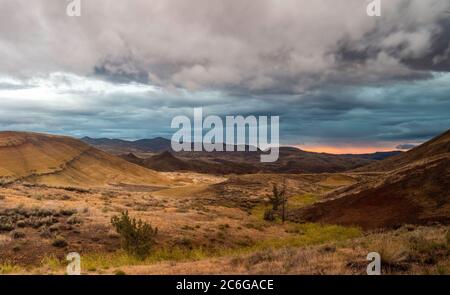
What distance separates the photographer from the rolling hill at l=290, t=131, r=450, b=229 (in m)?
27.5

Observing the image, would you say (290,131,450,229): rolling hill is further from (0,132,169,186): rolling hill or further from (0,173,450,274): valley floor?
(0,132,169,186): rolling hill

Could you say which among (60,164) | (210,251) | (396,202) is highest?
(60,164)

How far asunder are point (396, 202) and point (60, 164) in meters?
95.3

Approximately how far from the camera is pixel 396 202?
100ft

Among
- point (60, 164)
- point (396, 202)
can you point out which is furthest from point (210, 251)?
point (60, 164)

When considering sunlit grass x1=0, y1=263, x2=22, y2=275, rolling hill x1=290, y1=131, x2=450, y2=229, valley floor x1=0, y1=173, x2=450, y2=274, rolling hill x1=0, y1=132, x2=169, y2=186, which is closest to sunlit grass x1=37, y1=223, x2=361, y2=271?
valley floor x1=0, y1=173, x2=450, y2=274

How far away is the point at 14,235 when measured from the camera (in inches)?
699

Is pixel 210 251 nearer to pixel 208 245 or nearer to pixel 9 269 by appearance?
pixel 208 245

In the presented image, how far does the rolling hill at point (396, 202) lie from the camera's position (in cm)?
2755

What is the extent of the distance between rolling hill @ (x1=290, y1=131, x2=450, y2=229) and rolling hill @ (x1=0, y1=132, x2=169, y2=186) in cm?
6709

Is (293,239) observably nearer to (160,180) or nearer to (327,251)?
(327,251)

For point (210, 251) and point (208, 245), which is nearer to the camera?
point (210, 251)
